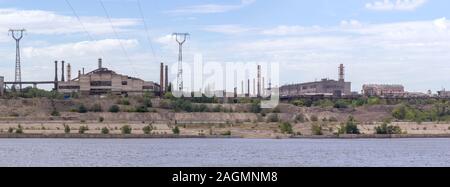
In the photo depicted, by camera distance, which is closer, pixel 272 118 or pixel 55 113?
pixel 55 113

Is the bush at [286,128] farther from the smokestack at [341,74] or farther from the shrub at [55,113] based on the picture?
the smokestack at [341,74]

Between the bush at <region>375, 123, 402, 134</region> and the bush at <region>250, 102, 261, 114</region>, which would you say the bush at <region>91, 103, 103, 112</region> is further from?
the bush at <region>375, 123, 402, 134</region>

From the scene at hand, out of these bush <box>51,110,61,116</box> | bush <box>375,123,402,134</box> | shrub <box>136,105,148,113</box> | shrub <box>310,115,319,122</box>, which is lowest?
bush <box>375,123,402,134</box>

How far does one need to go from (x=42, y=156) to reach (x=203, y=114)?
67628 mm

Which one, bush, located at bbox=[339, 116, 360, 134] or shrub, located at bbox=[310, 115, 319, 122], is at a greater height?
shrub, located at bbox=[310, 115, 319, 122]

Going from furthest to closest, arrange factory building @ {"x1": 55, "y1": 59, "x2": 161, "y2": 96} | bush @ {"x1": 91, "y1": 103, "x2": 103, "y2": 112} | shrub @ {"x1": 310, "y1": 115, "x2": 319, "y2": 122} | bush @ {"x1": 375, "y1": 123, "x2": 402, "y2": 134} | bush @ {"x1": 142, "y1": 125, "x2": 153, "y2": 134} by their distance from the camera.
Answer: factory building @ {"x1": 55, "y1": 59, "x2": 161, "y2": 96}, shrub @ {"x1": 310, "y1": 115, "x2": 319, "y2": 122}, bush @ {"x1": 91, "y1": 103, "x2": 103, "y2": 112}, bush @ {"x1": 375, "y1": 123, "x2": 402, "y2": 134}, bush @ {"x1": 142, "y1": 125, "x2": 153, "y2": 134}

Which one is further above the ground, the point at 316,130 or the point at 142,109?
the point at 142,109

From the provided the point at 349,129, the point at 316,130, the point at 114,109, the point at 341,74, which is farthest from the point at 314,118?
the point at 341,74

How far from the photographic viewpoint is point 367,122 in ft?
448

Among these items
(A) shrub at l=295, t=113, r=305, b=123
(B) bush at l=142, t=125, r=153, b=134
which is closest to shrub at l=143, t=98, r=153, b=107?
(B) bush at l=142, t=125, r=153, b=134

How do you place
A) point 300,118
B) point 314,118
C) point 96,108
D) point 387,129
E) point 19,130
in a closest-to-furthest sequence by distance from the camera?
point 19,130, point 387,129, point 96,108, point 300,118, point 314,118

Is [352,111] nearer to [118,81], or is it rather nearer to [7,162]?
[118,81]

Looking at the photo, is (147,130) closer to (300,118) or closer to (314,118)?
(300,118)

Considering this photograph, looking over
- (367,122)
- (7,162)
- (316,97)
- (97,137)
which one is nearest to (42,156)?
(7,162)
